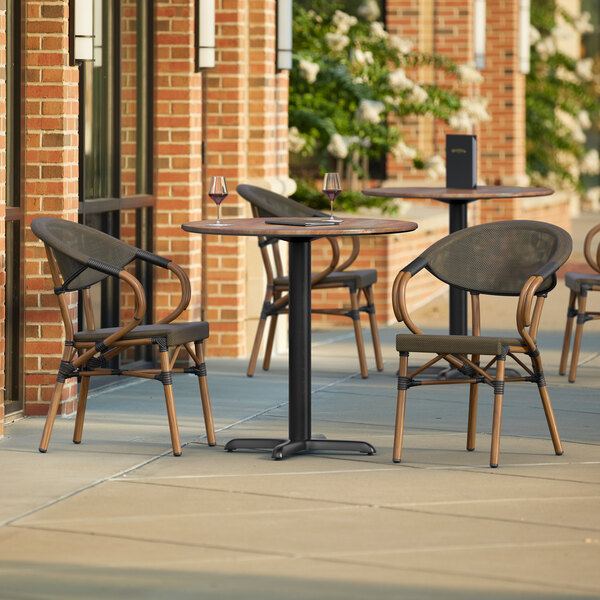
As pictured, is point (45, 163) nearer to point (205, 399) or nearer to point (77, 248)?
point (77, 248)

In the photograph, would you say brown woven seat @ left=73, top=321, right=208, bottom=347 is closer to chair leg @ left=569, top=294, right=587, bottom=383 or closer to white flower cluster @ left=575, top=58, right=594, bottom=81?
chair leg @ left=569, top=294, right=587, bottom=383

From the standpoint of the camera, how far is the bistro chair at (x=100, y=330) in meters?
5.89

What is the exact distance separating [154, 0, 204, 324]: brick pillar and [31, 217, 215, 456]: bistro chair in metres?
2.11

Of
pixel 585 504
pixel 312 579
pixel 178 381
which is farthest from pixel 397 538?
pixel 178 381

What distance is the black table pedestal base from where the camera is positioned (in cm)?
597

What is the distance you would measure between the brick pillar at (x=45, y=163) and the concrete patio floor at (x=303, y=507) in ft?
1.04

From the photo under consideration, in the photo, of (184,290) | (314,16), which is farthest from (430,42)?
(184,290)

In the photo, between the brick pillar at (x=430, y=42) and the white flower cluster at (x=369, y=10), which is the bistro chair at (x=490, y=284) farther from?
the white flower cluster at (x=369, y=10)

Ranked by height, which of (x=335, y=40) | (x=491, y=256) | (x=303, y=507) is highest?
(x=335, y=40)

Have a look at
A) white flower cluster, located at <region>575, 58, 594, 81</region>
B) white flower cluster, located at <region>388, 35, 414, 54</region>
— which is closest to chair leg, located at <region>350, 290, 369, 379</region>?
white flower cluster, located at <region>388, 35, 414, 54</region>

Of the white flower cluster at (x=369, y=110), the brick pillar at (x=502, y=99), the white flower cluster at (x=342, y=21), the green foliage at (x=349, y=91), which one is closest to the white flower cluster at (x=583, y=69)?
the brick pillar at (x=502, y=99)

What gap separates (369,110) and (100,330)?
19.5 feet

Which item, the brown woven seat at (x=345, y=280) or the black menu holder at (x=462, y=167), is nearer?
the brown woven seat at (x=345, y=280)

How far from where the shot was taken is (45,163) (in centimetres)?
680
